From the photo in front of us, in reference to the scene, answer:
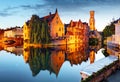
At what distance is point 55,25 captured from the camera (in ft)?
126

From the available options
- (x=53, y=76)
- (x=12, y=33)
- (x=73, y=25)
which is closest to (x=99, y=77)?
(x=53, y=76)

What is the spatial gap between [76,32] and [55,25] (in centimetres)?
512

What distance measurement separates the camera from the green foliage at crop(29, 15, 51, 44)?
32.4m

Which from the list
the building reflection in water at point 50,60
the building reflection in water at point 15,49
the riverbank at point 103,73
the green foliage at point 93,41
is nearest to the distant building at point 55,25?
the green foliage at point 93,41

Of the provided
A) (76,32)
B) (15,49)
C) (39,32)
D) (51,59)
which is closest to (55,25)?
(76,32)

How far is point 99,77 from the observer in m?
8.88

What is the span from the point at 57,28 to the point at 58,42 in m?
4.25

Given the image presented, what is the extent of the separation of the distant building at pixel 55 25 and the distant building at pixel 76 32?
4.74ft

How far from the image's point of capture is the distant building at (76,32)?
3984cm

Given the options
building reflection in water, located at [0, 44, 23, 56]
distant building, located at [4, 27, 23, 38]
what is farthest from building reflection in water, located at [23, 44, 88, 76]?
distant building, located at [4, 27, 23, 38]

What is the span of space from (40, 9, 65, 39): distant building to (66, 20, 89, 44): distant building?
1444mm

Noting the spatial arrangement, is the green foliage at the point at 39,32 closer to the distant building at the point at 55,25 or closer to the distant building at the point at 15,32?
the distant building at the point at 55,25

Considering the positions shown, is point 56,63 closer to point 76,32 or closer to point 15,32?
point 76,32

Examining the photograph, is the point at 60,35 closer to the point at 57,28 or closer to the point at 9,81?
the point at 57,28
